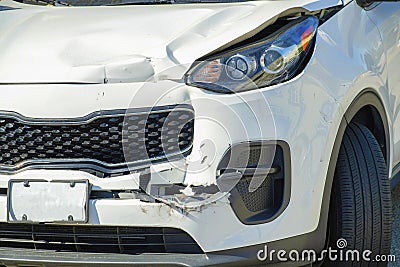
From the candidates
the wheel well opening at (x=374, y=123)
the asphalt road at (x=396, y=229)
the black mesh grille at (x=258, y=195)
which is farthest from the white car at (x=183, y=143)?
the asphalt road at (x=396, y=229)

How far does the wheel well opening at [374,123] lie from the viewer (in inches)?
130

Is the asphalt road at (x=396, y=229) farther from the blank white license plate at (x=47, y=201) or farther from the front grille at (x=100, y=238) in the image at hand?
the blank white license plate at (x=47, y=201)

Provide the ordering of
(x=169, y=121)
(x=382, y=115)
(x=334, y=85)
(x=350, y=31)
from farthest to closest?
(x=382, y=115) < (x=350, y=31) < (x=334, y=85) < (x=169, y=121)

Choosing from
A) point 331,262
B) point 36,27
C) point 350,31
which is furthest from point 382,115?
point 36,27

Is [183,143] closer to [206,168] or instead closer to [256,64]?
[206,168]

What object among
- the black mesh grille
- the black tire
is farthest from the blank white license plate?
the black tire

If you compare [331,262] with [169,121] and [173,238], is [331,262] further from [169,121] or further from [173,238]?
[169,121]

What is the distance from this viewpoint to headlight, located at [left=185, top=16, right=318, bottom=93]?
2646 mm

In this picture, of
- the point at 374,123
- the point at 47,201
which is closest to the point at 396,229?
the point at 374,123

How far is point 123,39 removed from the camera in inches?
Result: 114

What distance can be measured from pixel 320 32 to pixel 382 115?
0.66m

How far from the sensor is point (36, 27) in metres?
3.16

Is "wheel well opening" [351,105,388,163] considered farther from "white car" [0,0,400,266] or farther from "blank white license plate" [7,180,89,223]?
"blank white license plate" [7,180,89,223]

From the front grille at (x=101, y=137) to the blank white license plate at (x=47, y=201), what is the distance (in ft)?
0.33
